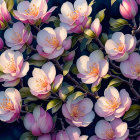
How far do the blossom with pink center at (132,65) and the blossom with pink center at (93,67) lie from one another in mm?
60

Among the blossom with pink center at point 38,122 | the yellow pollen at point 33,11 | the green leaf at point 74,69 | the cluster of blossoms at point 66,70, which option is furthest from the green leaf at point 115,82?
the yellow pollen at point 33,11

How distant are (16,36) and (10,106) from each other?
8.8 inches

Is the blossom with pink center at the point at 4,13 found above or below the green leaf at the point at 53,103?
above

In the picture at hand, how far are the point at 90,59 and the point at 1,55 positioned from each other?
281mm

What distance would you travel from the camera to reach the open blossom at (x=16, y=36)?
1.00 meters

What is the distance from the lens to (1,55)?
1.01 metres

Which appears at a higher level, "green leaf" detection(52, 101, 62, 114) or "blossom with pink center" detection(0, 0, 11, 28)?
"blossom with pink center" detection(0, 0, 11, 28)

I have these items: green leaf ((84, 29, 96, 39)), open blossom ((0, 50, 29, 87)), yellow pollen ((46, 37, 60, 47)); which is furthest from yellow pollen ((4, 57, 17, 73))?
green leaf ((84, 29, 96, 39))

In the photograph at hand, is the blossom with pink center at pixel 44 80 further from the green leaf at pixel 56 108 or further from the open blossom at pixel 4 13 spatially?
the open blossom at pixel 4 13

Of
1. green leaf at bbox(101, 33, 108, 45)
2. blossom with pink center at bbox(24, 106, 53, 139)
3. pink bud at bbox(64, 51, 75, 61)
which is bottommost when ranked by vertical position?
blossom with pink center at bbox(24, 106, 53, 139)

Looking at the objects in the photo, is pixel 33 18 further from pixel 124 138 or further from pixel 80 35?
pixel 124 138

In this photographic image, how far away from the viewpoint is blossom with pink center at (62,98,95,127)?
99cm

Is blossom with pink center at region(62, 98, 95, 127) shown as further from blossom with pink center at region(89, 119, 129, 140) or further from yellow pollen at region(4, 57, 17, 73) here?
yellow pollen at region(4, 57, 17, 73)

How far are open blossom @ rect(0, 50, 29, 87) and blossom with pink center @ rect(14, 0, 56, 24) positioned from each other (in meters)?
0.11
